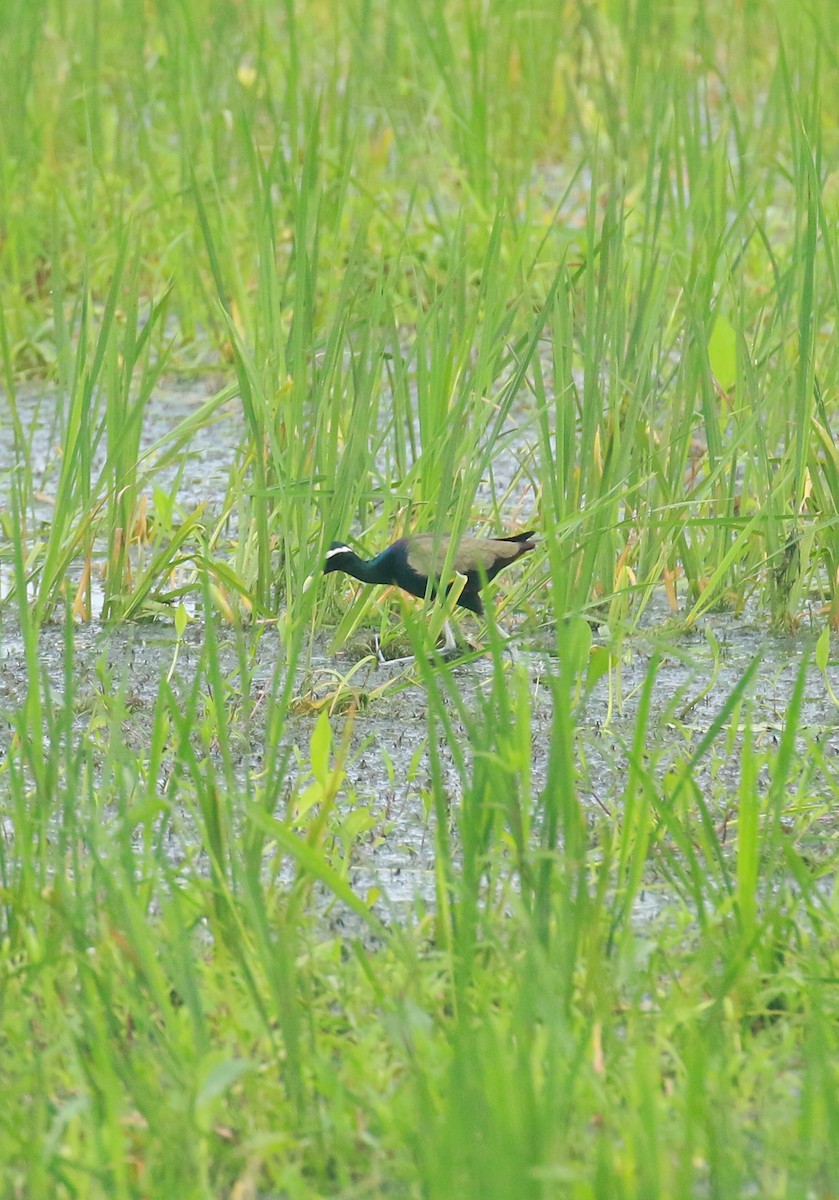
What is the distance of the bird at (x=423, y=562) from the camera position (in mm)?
2557

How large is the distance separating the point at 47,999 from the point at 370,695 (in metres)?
0.90

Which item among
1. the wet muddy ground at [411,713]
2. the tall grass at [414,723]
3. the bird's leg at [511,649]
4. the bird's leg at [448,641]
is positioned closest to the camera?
the tall grass at [414,723]

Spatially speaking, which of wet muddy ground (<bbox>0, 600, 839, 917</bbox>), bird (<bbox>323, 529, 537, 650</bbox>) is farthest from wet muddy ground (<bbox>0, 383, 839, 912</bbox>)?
bird (<bbox>323, 529, 537, 650</bbox>)

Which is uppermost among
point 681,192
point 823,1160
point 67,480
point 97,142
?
point 97,142

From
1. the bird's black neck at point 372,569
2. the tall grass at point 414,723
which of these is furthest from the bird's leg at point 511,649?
the bird's black neck at point 372,569

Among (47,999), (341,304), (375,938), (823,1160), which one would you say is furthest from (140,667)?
(823,1160)

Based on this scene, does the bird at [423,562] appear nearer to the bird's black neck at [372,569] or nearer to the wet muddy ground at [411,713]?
the bird's black neck at [372,569]

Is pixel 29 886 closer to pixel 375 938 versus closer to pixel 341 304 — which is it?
pixel 375 938

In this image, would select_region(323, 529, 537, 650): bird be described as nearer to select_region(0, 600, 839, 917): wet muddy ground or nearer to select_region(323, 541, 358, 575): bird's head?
select_region(323, 541, 358, 575): bird's head

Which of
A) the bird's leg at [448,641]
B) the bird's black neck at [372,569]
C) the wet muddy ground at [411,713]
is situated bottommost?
the wet muddy ground at [411,713]

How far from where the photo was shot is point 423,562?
8.39 feet

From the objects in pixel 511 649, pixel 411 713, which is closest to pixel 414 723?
pixel 411 713

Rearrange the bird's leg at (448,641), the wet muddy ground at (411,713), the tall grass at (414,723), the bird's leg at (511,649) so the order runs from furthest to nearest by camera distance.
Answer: the bird's leg at (511,649)
the bird's leg at (448,641)
the wet muddy ground at (411,713)
the tall grass at (414,723)

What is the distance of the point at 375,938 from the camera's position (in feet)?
6.10
